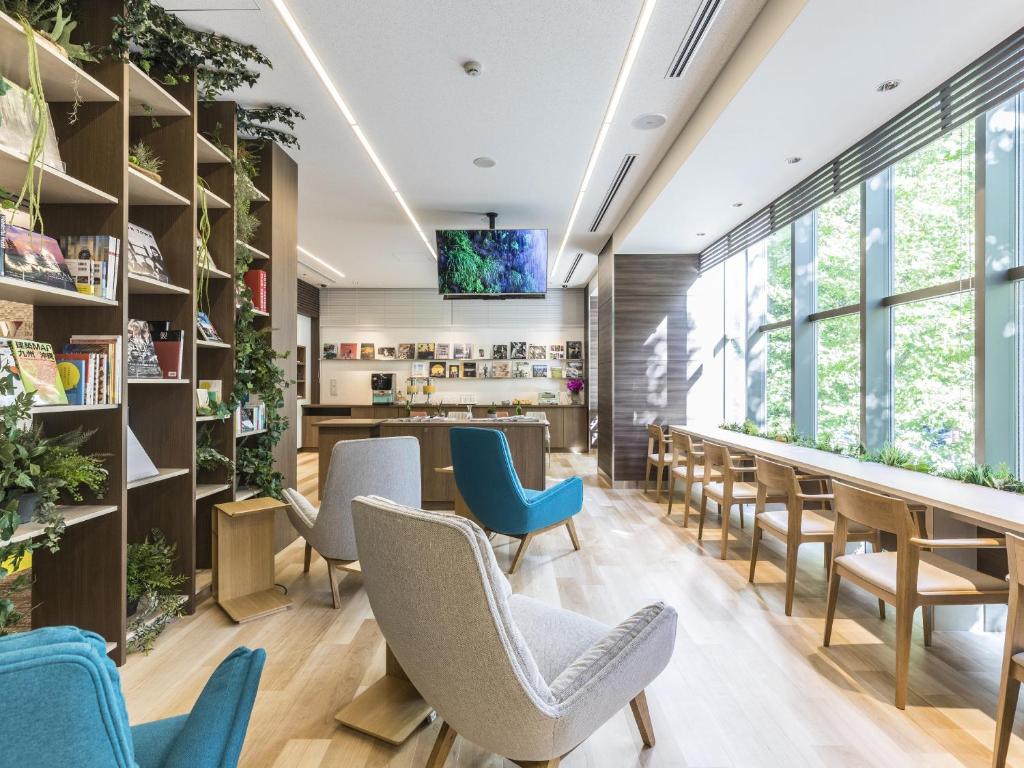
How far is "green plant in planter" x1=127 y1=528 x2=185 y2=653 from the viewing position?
8.96 feet

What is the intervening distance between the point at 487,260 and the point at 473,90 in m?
2.34

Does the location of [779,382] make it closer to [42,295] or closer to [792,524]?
[792,524]

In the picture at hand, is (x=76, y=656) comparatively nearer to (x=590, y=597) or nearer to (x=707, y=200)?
(x=590, y=597)

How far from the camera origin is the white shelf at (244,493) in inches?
145

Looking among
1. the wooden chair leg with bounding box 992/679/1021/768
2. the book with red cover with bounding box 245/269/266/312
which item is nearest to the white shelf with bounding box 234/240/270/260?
the book with red cover with bounding box 245/269/266/312

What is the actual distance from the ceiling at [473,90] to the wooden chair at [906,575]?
265 centimetres

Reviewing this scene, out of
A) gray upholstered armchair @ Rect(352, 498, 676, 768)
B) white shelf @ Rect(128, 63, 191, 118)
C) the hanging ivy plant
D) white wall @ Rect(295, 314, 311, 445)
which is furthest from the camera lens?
white wall @ Rect(295, 314, 311, 445)

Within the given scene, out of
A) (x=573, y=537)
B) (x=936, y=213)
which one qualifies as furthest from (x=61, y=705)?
(x=936, y=213)

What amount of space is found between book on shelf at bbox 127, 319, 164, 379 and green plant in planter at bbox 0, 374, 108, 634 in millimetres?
568

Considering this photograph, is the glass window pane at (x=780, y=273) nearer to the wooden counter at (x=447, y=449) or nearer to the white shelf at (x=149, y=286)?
the wooden counter at (x=447, y=449)

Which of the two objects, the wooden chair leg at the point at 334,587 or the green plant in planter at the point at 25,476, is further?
the wooden chair leg at the point at 334,587

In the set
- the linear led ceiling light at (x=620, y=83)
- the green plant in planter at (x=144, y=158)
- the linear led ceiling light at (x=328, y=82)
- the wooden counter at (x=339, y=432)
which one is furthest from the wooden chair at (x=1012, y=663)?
the wooden counter at (x=339, y=432)

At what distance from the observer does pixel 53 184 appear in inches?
91.9

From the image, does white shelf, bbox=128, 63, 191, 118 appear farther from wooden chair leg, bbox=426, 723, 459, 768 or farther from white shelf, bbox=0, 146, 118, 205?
wooden chair leg, bbox=426, 723, 459, 768
